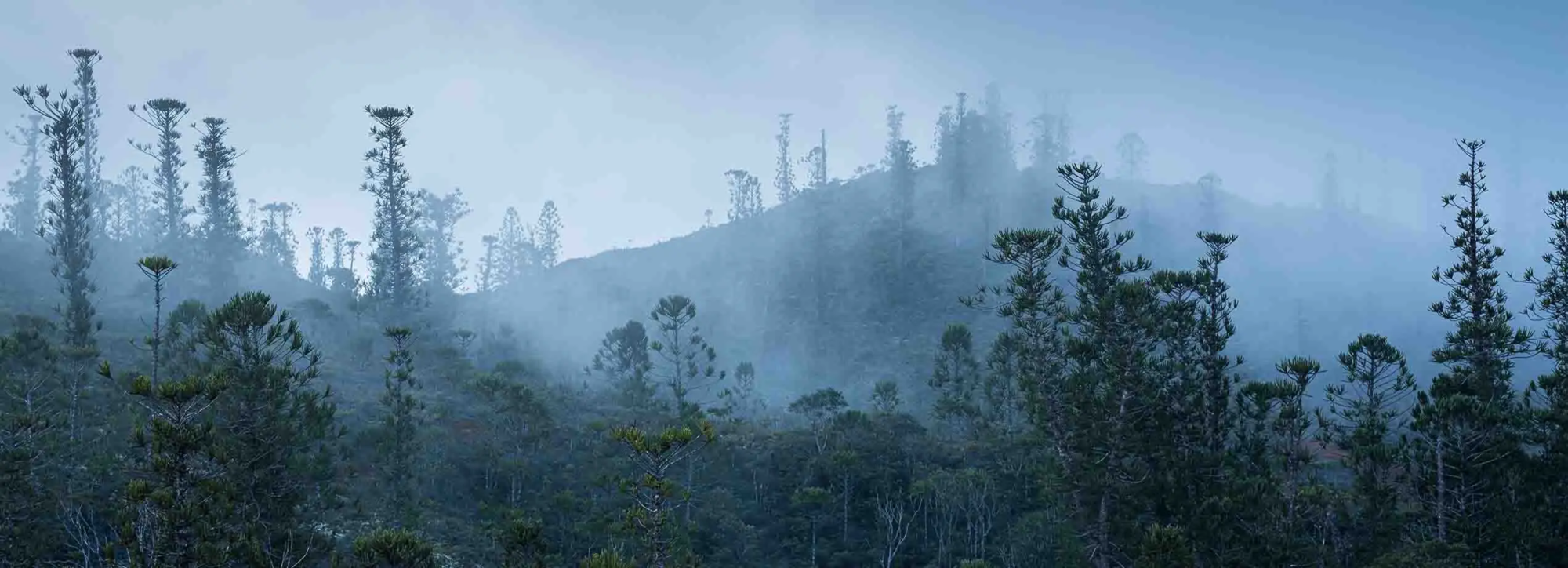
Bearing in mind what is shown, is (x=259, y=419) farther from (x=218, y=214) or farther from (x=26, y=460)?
(x=218, y=214)

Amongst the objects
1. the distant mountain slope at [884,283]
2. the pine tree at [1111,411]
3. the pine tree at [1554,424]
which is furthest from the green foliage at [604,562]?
the distant mountain slope at [884,283]

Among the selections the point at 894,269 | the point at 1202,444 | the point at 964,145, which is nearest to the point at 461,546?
the point at 1202,444

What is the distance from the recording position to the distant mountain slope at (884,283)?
7819 centimetres

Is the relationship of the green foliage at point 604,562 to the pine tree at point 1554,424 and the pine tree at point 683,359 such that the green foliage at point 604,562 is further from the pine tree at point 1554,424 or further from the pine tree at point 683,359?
the pine tree at point 683,359

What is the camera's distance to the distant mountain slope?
78188 millimetres

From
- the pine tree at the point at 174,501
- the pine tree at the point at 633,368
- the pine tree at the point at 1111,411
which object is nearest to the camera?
the pine tree at the point at 174,501

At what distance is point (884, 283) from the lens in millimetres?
87062

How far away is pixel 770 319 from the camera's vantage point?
280 feet

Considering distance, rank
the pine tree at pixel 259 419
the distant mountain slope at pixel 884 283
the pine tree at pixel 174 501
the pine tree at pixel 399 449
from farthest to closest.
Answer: the distant mountain slope at pixel 884 283, the pine tree at pixel 399 449, the pine tree at pixel 259 419, the pine tree at pixel 174 501

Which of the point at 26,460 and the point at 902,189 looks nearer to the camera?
the point at 26,460

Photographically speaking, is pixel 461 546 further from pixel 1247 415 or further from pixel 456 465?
pixel 1247 415

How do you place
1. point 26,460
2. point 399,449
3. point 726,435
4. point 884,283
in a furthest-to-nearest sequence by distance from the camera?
1. point 884,283
2. point 726,435
3. point 399,449
4. point 26,460

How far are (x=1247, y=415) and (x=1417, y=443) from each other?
409 centimetres

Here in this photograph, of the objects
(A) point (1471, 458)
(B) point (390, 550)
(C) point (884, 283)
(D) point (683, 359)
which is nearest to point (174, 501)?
(B) point (390, 550)
